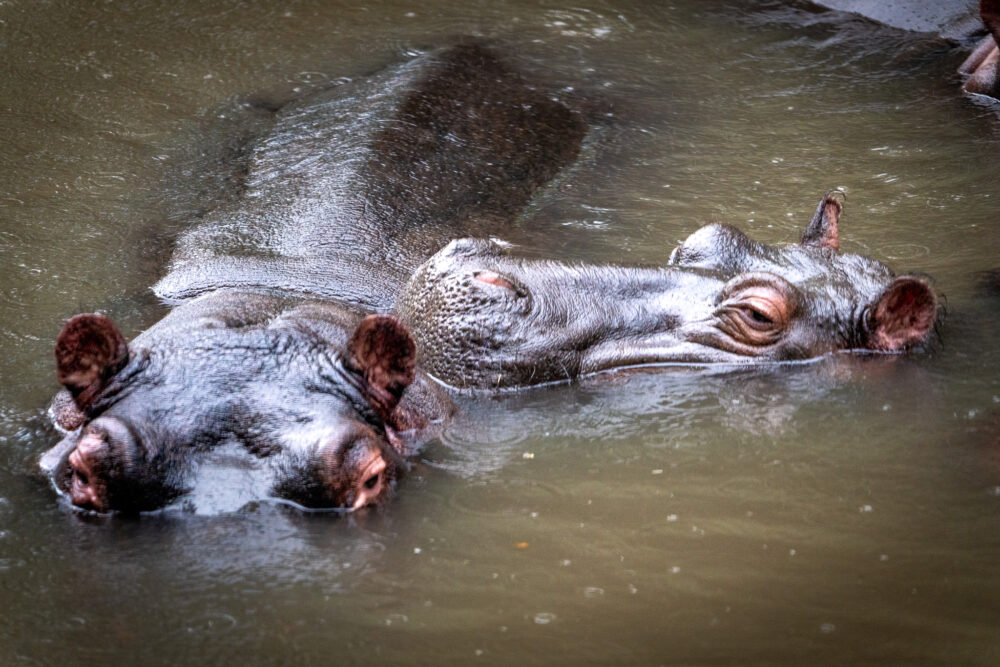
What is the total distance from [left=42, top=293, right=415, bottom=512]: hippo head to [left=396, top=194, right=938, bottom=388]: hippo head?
2.47 feet

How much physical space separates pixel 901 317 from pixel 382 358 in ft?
7.99

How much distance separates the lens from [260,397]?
159 inches

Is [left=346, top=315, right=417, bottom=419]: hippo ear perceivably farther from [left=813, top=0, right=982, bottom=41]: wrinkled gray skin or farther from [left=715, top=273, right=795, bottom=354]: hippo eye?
[left=813, top=0, right=982, bottom=41]: wrinkled gray skin

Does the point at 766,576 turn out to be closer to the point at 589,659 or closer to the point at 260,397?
the point at 589,659

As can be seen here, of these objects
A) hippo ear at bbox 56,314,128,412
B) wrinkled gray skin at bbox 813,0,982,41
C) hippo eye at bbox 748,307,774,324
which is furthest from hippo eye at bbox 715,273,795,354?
wrinkled gray skin at bbox 813,0,982,41

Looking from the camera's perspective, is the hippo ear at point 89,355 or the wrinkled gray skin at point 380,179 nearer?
the hippo ear at point 89,355

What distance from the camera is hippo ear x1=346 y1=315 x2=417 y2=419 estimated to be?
13.7 ft

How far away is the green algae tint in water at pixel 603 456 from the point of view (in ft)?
11.7

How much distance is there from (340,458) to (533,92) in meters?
4.97

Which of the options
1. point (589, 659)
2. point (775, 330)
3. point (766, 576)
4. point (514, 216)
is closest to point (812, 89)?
point (514, 216)

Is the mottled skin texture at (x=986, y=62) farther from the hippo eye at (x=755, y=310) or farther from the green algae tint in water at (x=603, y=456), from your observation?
the hippo eye at (x=755, y=310)

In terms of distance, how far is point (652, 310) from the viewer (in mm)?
5328

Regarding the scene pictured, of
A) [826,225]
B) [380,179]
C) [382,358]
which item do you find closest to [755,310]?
[826,225]

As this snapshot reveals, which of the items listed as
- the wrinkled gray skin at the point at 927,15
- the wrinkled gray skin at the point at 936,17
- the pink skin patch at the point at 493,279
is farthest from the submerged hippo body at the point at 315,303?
the wrinkled gray skin at the point at 927,15
